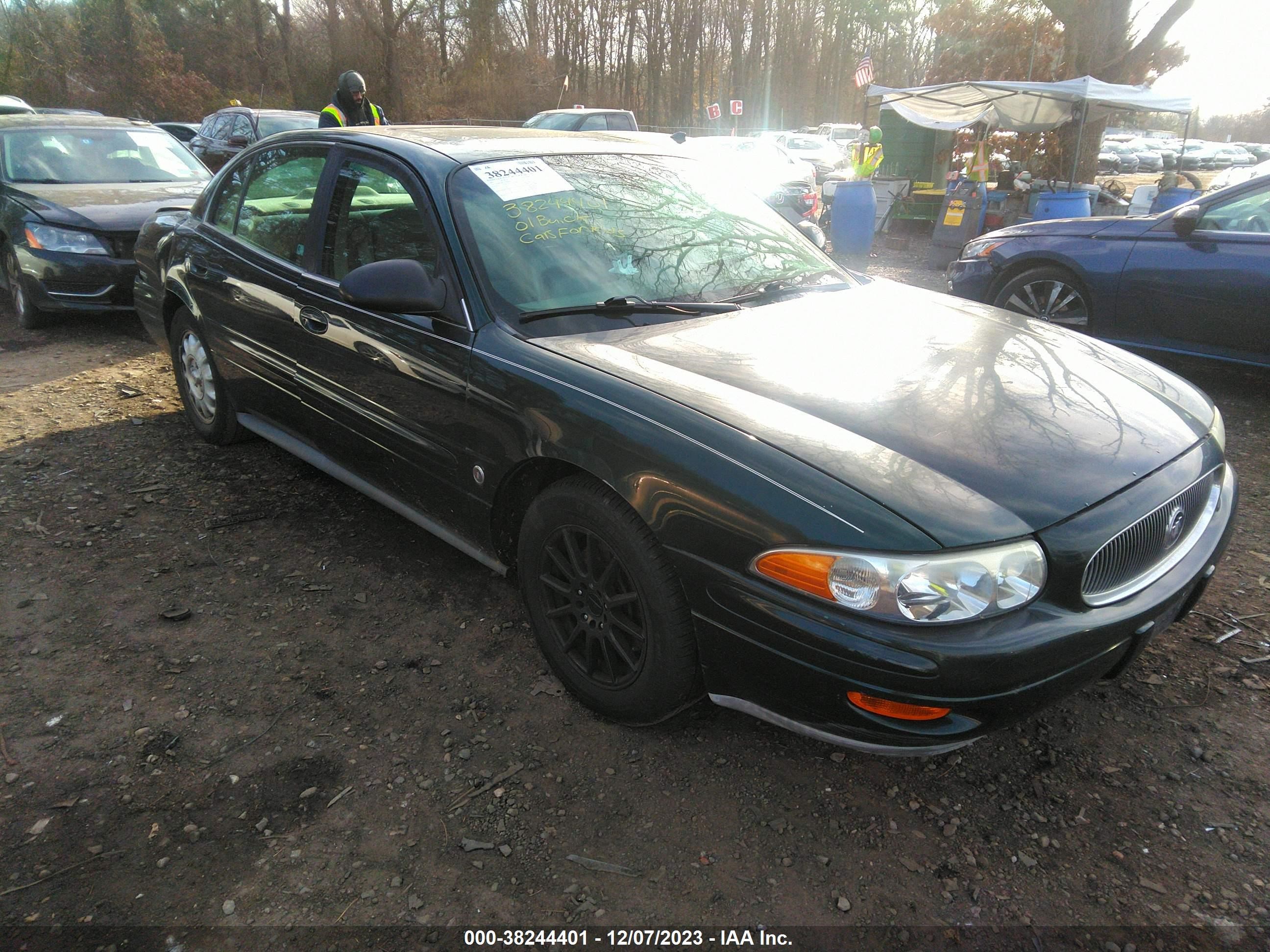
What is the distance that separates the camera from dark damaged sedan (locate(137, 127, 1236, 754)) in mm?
1876

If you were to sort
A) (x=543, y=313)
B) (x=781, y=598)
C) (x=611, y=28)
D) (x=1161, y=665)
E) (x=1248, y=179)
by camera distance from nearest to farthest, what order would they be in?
(x=781, y=598) < (x=543, y=313) < (x=1161, y=665) < (x=1248, y=179) < (x=611, y=28)

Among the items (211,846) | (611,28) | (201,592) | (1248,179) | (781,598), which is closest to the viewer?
(781,598)

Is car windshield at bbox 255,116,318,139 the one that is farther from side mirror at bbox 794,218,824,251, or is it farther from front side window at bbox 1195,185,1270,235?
front side window at bbox 1195,185,1270,235

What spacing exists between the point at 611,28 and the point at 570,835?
4280 centimetres

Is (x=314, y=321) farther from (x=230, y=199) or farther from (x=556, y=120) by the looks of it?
(x=556, y=120)

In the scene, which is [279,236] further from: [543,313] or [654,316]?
[654,316]

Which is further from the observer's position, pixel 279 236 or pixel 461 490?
pixel 279 236

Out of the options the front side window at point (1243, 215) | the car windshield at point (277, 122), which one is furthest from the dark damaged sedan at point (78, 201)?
the front side window at point (1243, 215)

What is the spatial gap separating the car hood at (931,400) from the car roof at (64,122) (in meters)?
7.41

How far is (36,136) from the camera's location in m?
7.23

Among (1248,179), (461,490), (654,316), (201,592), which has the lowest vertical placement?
(201,592)

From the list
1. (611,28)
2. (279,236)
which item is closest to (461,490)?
(279,236)

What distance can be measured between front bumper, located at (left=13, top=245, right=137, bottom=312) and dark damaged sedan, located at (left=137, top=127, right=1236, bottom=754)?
3.48 m

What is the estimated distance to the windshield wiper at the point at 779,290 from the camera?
2.94 m
